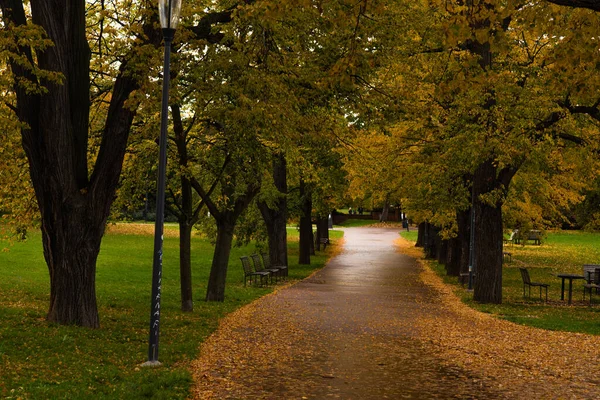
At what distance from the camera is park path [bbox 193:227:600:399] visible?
9344mm

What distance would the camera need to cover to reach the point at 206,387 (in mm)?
9188

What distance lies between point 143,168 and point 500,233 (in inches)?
399

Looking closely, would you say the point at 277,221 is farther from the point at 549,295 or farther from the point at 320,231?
the point at 320,231

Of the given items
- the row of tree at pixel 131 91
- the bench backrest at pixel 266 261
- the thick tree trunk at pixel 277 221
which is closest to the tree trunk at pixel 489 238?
the row of tree at pixel 131 91

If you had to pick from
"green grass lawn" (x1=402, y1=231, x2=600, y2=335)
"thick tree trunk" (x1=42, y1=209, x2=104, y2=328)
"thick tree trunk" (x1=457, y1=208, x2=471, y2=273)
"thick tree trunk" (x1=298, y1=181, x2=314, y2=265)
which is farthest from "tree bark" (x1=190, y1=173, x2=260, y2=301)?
"thick tree trunk" (x1=298, y1=181, x2=314, y2=265)

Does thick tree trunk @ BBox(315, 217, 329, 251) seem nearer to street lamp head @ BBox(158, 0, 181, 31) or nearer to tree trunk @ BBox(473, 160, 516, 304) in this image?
tree trunk @ BBox(473, 160, 516, 304)

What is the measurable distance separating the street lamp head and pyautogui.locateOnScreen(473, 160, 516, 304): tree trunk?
12677mm

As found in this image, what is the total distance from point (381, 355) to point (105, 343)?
4.12 metres

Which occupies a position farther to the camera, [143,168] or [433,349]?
[143,168]

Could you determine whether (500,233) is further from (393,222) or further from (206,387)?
(393,222)

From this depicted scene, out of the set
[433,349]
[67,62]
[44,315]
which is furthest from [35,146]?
[433,349]

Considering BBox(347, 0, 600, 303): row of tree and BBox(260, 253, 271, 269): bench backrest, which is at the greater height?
BBox(347, 0, 600, 303): row of tree

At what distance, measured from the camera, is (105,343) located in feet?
38.1

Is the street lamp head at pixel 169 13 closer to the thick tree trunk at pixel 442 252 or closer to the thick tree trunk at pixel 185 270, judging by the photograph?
the thick tree trunk at pixel 185 270
